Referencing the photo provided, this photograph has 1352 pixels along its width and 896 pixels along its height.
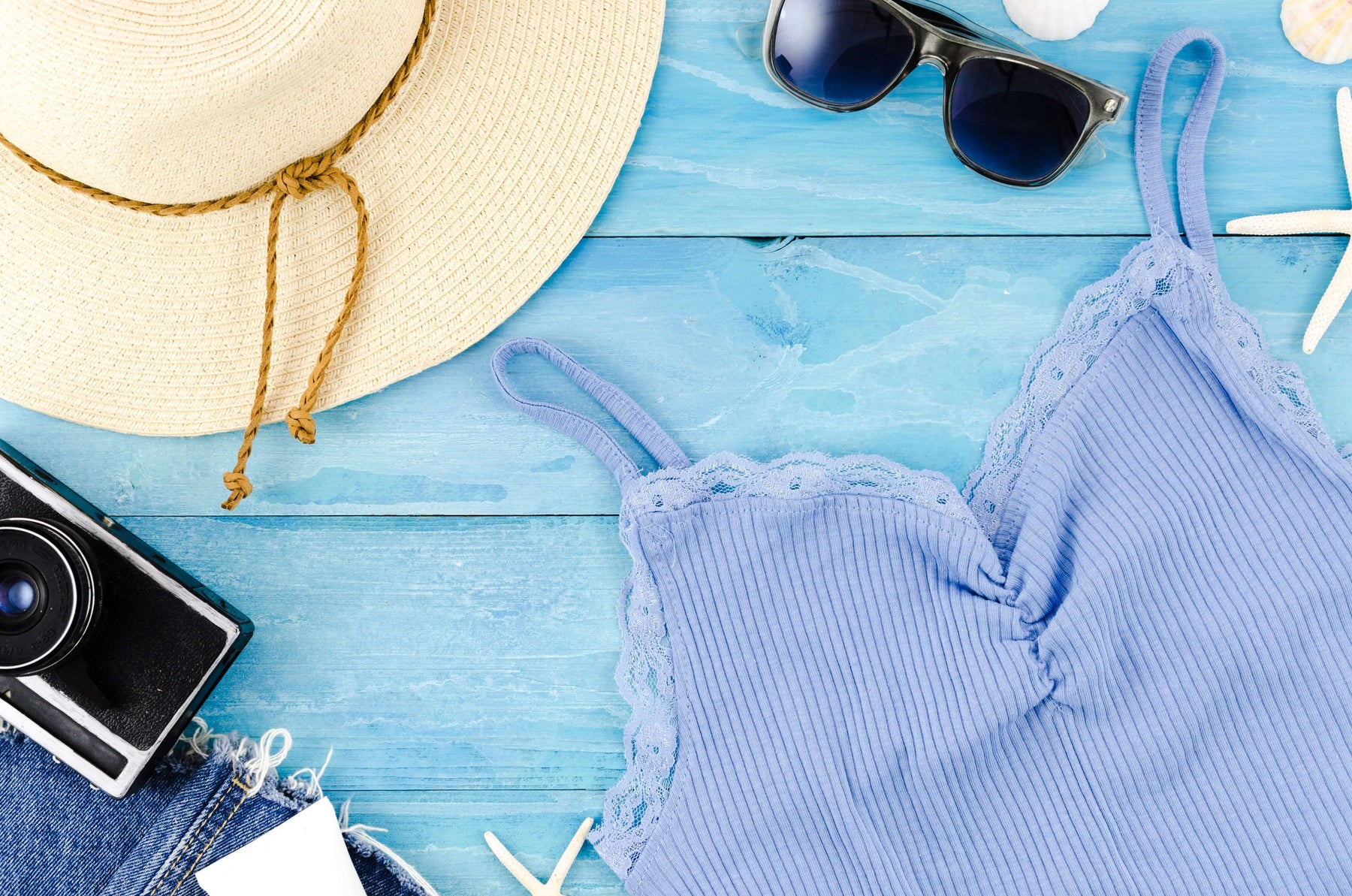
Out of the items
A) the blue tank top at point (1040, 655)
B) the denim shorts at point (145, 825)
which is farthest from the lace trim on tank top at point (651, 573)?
the denim shorts at point (145, 825)

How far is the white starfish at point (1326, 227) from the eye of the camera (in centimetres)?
71

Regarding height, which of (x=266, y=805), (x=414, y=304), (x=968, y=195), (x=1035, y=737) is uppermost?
(x=968, y=195)

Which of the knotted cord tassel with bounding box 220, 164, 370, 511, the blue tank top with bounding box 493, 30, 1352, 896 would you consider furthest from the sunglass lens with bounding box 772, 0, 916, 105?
the knotted cord tassel with bounding box 220, 164, 370, 511

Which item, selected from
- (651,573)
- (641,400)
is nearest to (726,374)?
(641,400)

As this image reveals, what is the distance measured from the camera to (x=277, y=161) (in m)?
0.59

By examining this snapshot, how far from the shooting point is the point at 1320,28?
71 centimetres

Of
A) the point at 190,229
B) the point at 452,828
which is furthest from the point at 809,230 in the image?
the point at 452,828

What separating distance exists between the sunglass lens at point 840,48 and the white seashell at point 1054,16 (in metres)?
0.10

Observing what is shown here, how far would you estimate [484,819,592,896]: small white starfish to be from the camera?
709mm

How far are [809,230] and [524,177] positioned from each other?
0.24m

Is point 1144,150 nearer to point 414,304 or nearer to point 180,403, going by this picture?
point 414,304

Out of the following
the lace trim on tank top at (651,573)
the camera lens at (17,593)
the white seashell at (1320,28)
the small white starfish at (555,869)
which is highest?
the white seashell at (1320,28)

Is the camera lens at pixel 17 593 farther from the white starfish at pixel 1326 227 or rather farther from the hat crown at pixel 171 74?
the white starfish at pixel 1326 227

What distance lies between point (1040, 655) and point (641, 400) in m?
0.37
